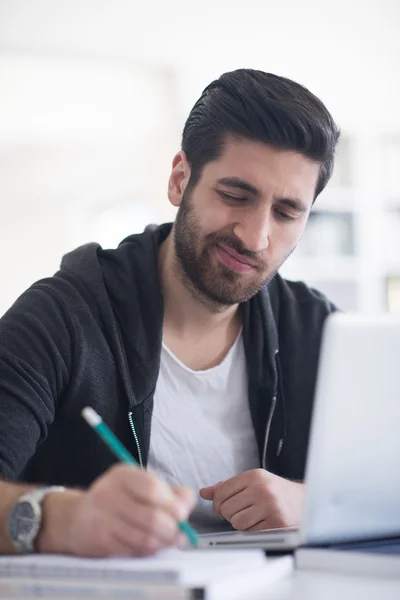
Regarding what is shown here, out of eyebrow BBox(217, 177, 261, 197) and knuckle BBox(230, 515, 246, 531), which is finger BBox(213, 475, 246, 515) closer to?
knuckle BBox(230, 515, 246, 531)

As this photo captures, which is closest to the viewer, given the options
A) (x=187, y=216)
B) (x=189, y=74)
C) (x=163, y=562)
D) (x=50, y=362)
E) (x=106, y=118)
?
(x=163, y=562)

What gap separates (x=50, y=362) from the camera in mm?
1351

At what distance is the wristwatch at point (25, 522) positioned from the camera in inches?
33.7

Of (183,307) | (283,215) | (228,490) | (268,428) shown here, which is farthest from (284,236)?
(228,490)

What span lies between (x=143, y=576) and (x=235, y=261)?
36.3 inches

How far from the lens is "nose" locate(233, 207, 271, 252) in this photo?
1482 millimetres

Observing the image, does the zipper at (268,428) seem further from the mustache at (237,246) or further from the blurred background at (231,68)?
the blurred background at (231,68)

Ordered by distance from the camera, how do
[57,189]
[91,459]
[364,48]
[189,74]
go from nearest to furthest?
[91,459]
[364,48]
[189,74]
[57,189]

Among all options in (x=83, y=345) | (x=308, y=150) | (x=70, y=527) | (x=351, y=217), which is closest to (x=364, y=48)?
(x=351, y=217)

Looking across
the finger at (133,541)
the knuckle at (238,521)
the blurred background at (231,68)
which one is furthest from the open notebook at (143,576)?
the blurred background at (231,68)

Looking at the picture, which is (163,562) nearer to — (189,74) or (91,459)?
(91,459)

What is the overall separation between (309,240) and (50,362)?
343 cm

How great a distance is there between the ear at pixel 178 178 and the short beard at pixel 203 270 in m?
0.04

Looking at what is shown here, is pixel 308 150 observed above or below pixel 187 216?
above
